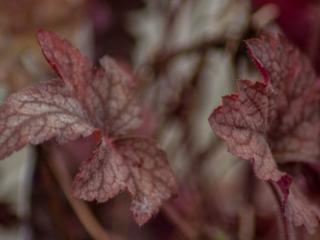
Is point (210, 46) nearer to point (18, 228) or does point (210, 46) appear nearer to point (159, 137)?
point (159, 137)

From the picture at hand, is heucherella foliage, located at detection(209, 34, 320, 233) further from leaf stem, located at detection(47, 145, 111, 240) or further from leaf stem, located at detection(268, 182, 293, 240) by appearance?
leaf stem, located at detection(47, 145, 111, 240)

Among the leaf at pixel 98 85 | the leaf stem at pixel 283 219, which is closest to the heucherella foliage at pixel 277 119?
the leaf stem at pixel 283 219

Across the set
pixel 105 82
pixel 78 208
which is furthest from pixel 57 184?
pixel 105 82

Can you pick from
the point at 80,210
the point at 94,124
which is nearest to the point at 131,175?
the point at 94,124

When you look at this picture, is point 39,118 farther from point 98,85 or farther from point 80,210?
point 80,210

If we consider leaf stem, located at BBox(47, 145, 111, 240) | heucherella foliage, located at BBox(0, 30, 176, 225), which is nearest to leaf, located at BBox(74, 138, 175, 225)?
heucherella foliage, located at BBox(0, 30, 176, 225)

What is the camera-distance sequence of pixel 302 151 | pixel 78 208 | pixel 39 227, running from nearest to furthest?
pixel 302 151, pixel 78 208, pixel 39 227
